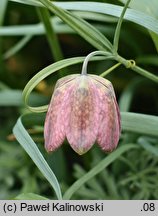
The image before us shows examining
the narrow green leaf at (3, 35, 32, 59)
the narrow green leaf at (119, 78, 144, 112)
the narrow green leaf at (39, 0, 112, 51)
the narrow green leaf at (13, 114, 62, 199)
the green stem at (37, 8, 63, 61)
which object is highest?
the narrow green leaf at (3, 35, 32, 59)

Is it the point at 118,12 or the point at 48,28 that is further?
the point at 48,28

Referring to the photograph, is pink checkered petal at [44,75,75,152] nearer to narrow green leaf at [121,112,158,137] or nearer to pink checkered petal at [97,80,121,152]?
pink checkered petal at [97,80,121,152]

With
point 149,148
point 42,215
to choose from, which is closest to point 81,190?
point 149,148

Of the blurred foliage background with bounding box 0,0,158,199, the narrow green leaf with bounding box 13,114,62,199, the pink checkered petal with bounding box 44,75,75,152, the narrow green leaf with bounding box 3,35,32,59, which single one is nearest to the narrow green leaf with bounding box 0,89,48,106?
the blurred foliage background with bounding box 0,0,158,199

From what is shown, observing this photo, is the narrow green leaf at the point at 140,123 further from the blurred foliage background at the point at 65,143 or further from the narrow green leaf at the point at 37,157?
the narrow green leaf at the point at 37,157

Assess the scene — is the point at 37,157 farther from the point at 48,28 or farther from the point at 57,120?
the point at 48,28

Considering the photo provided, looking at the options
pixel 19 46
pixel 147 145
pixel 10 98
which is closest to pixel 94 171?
pixel 147 145
